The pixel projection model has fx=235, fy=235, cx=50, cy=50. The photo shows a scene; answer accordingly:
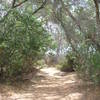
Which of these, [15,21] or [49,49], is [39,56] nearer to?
[49,49]

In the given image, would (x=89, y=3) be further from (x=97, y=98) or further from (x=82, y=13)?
(x=97, y=98)

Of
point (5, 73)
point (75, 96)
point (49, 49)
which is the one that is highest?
point (49, 49)

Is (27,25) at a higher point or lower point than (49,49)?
higher

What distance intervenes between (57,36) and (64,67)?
7.88 metres

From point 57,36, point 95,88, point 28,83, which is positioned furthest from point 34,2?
point 57,36

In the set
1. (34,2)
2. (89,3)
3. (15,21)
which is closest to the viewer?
(15,21)

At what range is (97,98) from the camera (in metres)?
6.46

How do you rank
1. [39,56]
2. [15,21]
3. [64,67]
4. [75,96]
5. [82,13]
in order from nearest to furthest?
1. [75,96]
2. [15,21]
3. [39,56]
4. [82,13]
5. [64,67]

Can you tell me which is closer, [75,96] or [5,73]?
[75,96]

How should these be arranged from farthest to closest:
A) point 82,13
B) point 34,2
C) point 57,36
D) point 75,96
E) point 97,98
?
point 57,36 → point 34,2 → point 82,13 → point 75,96 → point 97,98

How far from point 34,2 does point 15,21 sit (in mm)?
5330

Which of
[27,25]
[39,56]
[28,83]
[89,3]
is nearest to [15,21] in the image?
[27,25]

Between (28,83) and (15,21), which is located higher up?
(15,21)

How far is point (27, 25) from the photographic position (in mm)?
9070
